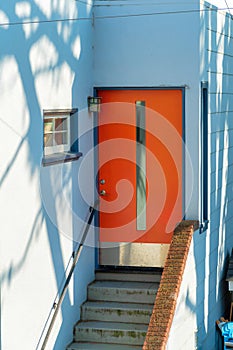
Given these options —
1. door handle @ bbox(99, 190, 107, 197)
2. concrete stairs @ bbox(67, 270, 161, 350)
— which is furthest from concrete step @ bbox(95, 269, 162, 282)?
door handle @ bbox(99, 190, 107, 197)

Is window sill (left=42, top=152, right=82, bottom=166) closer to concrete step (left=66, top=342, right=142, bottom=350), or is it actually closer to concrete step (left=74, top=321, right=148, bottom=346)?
concrete step (left=74, top=321, right=148, bottom=346)

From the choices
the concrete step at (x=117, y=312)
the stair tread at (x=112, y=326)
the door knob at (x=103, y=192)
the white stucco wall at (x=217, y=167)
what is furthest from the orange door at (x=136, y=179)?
the stair tread at (x=112, y=326)

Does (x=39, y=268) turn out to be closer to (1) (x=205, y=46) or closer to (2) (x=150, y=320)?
(2) (x=150, y=320)

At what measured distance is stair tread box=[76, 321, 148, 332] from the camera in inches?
400

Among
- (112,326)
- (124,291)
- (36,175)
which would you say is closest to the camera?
(36,175)

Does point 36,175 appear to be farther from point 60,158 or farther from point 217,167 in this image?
point 217,167

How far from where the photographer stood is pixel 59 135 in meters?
10.0

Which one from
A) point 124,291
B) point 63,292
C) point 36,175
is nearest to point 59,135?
point 36,175

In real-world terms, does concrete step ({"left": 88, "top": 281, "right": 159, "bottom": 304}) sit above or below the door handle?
below

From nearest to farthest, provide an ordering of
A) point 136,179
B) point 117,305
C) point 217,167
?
point 117,305 < point 136,179 < point 217,167

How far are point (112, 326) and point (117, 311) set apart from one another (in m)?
0.21

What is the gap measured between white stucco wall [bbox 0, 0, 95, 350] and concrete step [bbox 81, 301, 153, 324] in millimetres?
181

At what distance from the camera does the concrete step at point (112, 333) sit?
10102 mm

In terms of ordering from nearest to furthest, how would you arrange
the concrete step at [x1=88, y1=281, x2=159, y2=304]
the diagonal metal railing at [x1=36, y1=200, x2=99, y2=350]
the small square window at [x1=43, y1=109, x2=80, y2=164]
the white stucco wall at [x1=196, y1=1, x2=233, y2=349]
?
the diagonal metal railing at [x1=36, y1=200, x2=99, y2=350], the small square window at [x1=43, y1=109, x2=80, y2=164], the concrete step at [x1=88, y1=281, x2=159, y2=304], the white stucco wall at [x1=196, y1=1, x2=233, y2=349]
